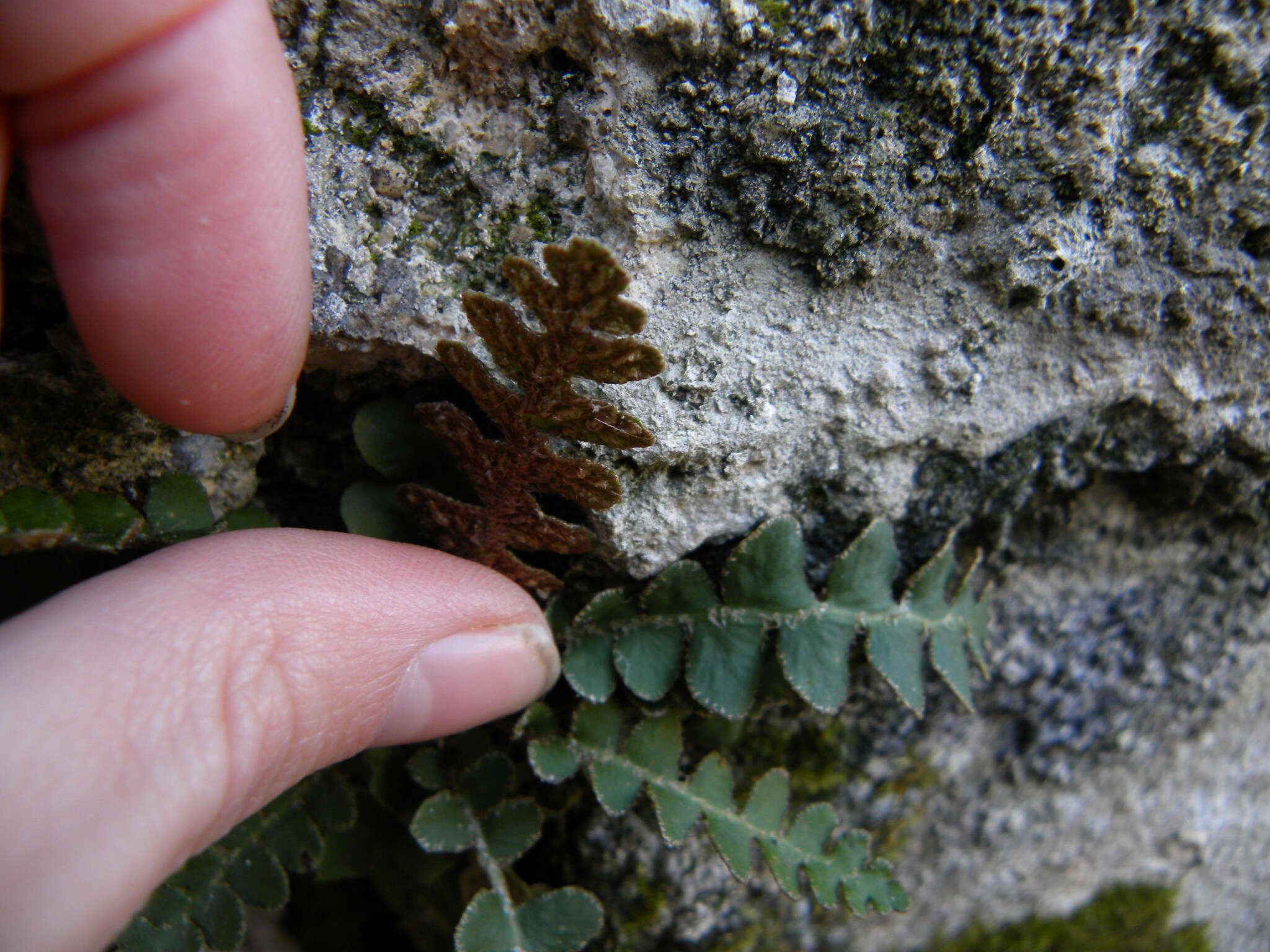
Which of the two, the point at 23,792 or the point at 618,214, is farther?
the point at 618,214

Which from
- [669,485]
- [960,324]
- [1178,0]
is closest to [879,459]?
[960,324]

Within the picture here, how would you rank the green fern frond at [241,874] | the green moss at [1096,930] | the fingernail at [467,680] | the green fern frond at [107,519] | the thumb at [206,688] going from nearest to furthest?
the thumb at [206,688], the green fern frond at [107,519], the fingernail at [467,680], the green fern frond at [241,874], the green moss at [1096,930]

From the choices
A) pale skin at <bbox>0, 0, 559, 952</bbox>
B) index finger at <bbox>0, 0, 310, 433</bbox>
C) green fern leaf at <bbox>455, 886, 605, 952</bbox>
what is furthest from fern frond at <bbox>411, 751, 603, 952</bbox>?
index finger at <bbox>0, 0, 310, 433</bbox>

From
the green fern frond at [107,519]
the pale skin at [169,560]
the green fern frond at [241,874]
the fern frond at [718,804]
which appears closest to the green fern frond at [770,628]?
the fern frond at [718,804]

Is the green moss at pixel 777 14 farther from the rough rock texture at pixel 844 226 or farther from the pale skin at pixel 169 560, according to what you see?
the pale skin at pixel 169 560

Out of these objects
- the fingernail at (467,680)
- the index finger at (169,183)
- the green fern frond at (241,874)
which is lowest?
the green fern frond at (241,874)

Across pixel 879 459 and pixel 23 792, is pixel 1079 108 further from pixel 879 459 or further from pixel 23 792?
pixel 23 792

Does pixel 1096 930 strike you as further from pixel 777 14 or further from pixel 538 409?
pixel 777 14
